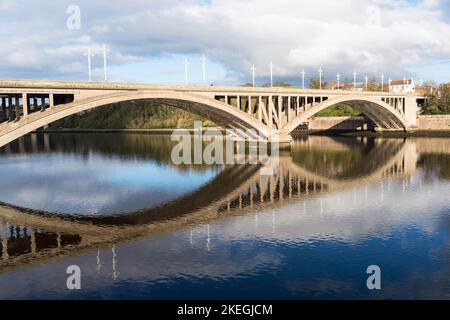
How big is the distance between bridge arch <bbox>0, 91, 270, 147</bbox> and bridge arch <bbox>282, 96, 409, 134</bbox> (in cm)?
680

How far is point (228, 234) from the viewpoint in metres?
21.3

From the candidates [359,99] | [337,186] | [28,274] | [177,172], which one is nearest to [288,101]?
[359,99]

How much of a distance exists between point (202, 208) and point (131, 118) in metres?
120

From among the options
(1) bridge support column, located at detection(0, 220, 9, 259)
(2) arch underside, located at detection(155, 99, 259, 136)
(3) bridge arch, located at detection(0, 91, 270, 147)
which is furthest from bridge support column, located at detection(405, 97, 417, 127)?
(1) bridge support column, located at detection(0, 220, 9, 259)

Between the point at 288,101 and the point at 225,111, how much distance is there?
509 inches

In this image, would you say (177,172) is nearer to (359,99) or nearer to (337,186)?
(337,186)

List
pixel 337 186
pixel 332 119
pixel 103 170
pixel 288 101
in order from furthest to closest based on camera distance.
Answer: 1. pixel 332 119
2. pixel 288 101
3. pixel 103 170
4. pixel 337 186

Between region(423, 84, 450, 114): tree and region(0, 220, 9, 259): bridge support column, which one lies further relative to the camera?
region(423, 84, 450, 114): tree

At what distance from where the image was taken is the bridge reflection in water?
20125 mm

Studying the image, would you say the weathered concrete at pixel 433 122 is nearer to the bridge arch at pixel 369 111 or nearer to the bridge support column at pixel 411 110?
the bridge support column at pixel 411 110

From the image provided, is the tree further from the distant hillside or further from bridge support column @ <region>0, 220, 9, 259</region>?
bridge support column @ <region>0, 220, 9, 259</region>

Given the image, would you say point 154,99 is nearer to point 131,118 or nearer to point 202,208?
point 202,208

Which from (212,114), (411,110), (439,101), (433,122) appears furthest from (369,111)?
(212,114)
